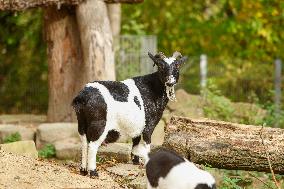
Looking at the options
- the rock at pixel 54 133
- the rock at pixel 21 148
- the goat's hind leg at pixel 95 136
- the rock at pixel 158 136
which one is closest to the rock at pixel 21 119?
the rock at pixel 54 133

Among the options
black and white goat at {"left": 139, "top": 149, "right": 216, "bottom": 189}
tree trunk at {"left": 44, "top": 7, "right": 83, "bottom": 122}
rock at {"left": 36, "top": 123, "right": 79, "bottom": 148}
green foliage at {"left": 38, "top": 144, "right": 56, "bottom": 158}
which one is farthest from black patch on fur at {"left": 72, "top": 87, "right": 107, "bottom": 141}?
tree trunk at {"left": 44, "top": 7, "right": 83, "bottom": 122}

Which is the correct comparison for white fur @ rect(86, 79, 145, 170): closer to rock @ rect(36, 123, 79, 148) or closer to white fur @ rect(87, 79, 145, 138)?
white fur @ rect(87, 79, 145, 138)

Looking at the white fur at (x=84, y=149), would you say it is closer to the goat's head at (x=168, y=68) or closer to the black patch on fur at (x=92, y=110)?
the black patch on fur at (x=92, y=110)

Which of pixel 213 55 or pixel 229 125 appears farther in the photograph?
pixel 213 55

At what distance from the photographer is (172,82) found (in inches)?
363

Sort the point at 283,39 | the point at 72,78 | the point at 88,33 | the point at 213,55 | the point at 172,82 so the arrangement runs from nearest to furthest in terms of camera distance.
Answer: the point at 172,82
the point at 88,33
the point at 72,78
the point at 283,39
the point at 213,55

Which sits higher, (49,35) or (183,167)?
(49,35)

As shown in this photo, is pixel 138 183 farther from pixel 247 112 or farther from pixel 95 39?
pixel 247 112

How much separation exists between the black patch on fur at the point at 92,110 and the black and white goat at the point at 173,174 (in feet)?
4.38

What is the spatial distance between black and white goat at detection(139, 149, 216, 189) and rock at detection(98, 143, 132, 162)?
8.71 feet

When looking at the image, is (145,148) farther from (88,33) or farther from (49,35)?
(49,35)

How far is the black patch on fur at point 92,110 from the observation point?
350 inches

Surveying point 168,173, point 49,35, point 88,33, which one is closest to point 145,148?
point 168,173

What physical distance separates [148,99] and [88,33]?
13.0 ft
